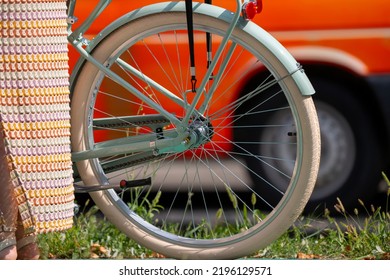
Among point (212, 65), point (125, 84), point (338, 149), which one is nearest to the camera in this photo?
point (212, 65)

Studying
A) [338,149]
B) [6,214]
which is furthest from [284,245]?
[6,214]

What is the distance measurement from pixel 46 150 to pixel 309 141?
94 cm

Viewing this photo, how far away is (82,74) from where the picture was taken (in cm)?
495

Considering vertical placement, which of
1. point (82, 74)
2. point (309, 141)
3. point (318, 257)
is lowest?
point (318, 257)

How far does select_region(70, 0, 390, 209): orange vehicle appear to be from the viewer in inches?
246

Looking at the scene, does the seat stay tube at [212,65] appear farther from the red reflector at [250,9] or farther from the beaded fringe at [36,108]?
the beaded fringe at [36,108]

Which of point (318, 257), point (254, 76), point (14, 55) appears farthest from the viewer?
point (254, 76)

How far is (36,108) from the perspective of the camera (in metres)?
4.57

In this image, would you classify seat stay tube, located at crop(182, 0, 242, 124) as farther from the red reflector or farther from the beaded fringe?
the beaded fringe

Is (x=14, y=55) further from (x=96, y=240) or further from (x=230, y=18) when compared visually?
(x=96, y=240)

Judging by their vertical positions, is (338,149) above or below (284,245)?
above

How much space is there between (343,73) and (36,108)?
2.39 meters

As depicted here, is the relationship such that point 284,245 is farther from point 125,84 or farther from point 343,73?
point 343,73
